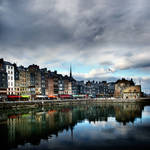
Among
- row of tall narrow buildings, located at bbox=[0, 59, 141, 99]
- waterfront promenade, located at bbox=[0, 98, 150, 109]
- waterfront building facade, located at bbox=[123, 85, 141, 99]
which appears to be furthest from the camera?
waterfront building facade, located at bbox=[123, 85, 141, 99]

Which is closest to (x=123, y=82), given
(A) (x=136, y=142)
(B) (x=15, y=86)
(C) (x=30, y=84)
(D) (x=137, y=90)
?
(D) (x=137, y=90)

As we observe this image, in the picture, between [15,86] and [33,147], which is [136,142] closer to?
[33,147]

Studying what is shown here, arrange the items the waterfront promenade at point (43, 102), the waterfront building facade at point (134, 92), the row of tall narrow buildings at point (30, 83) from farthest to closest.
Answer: the waterfront building facade at point (134, 92) → the row of tall narrow buildings at point (30, 83) → the waterfront promenade at point (43, 102)

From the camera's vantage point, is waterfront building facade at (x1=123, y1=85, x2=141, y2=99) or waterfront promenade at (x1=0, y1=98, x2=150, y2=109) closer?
waterfront promenade at (x1=0, y1=98, x2=150, y2=109)

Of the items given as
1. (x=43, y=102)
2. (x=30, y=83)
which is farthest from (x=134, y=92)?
(x=30, y=83)

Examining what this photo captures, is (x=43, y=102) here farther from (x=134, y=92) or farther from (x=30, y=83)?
(x=134, y=92)

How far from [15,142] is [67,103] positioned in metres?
96.7

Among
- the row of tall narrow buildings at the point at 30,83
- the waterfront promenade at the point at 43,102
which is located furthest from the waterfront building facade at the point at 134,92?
the waterfront promenade at the point at 43,102

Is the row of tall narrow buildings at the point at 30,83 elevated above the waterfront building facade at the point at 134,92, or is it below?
above

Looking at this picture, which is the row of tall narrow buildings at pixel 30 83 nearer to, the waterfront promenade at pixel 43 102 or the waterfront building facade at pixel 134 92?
the waterfront building facade at pixel 134 92

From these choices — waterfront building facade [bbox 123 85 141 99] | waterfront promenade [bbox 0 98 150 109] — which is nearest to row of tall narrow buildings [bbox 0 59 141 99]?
waterfront building facade [bbox 123 85 141 99]

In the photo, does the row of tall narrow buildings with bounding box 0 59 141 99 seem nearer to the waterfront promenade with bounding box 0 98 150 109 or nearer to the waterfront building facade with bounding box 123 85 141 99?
the waterfront building facade with bounding box 123 85 141 99

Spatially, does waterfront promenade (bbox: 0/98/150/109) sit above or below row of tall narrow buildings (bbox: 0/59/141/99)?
below

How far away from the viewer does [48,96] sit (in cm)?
13388
